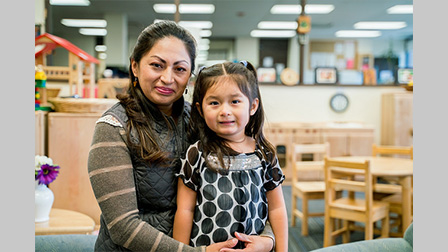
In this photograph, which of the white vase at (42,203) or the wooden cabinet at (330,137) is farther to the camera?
the wooden cabinet at (330,137)

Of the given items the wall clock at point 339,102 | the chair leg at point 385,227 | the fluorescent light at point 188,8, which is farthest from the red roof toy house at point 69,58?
the fluorescent light at point 188,8

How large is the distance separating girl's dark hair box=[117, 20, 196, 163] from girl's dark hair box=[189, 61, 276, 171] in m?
0.07

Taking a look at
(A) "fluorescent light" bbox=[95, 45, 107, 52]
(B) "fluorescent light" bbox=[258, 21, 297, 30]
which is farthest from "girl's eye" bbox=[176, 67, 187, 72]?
(A) "fluorescent light" bbox=[95, 45, 107, 52]

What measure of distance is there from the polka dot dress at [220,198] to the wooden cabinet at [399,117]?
5592 mm

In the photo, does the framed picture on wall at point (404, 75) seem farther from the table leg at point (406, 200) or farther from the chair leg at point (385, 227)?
the chair leg at point (385, 227)

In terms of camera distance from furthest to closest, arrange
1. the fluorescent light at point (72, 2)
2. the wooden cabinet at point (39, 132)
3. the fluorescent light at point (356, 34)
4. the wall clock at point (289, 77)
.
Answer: the fluorescent light at point (356, 34) → the fluorescent light at point (72, 2) → the wall clock at point (289, 77) → the wooden cabinet at point (39, 132)

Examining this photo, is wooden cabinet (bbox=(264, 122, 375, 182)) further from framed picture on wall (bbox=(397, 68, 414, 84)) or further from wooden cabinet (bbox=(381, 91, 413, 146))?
framed picture on wall (bbox=(397, 68, 414, 84))

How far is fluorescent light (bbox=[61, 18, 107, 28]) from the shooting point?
31.9ft

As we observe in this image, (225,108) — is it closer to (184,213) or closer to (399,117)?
(184,213)

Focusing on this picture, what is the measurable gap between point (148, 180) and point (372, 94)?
6002mm

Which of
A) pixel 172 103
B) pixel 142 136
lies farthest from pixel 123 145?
pixel 172 103

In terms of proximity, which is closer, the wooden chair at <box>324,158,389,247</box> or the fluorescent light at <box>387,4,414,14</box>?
the wooden chair at <box>324,158,389,247</box>

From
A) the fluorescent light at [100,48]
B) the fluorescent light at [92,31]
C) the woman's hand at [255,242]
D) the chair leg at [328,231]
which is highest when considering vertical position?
the fluorescent light at [92,31]

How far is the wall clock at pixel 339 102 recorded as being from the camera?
6.48 m
